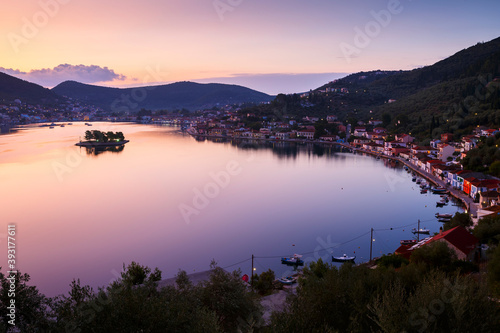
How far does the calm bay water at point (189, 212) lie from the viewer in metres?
8.08

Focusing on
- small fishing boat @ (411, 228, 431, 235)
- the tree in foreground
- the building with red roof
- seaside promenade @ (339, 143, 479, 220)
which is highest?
the tree in foreground

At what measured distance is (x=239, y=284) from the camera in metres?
4.13

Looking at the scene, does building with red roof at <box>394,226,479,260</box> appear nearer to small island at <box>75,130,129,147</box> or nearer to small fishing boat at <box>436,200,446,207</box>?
small fishing boat at <box>436,200,446,207</box>

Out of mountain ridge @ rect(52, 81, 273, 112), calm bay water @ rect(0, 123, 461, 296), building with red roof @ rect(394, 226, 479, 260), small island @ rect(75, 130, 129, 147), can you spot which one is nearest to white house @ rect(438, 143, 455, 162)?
calm bay water @ rect(0, 123, 461, 296)

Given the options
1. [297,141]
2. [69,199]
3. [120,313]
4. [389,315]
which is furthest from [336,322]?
[297,141]

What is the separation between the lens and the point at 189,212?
452 inches

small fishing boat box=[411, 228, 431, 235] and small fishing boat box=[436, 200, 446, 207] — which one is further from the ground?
small fishing boat box=[436, 200, 446, 207]

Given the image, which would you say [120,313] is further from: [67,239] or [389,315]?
[67,239]

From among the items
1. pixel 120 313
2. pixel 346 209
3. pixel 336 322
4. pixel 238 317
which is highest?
pixel 120 313

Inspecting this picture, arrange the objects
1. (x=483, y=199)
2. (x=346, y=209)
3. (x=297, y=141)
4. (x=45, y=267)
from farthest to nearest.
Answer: (x=297, y=141), (x=346, y=209), (x=483, y=199), (x=45, y=267)

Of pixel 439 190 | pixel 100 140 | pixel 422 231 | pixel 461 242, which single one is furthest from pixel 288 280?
pixel 100 140

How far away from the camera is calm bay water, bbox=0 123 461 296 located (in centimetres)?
808

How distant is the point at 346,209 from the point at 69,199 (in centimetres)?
940

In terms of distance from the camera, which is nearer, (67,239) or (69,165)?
(67,239)
